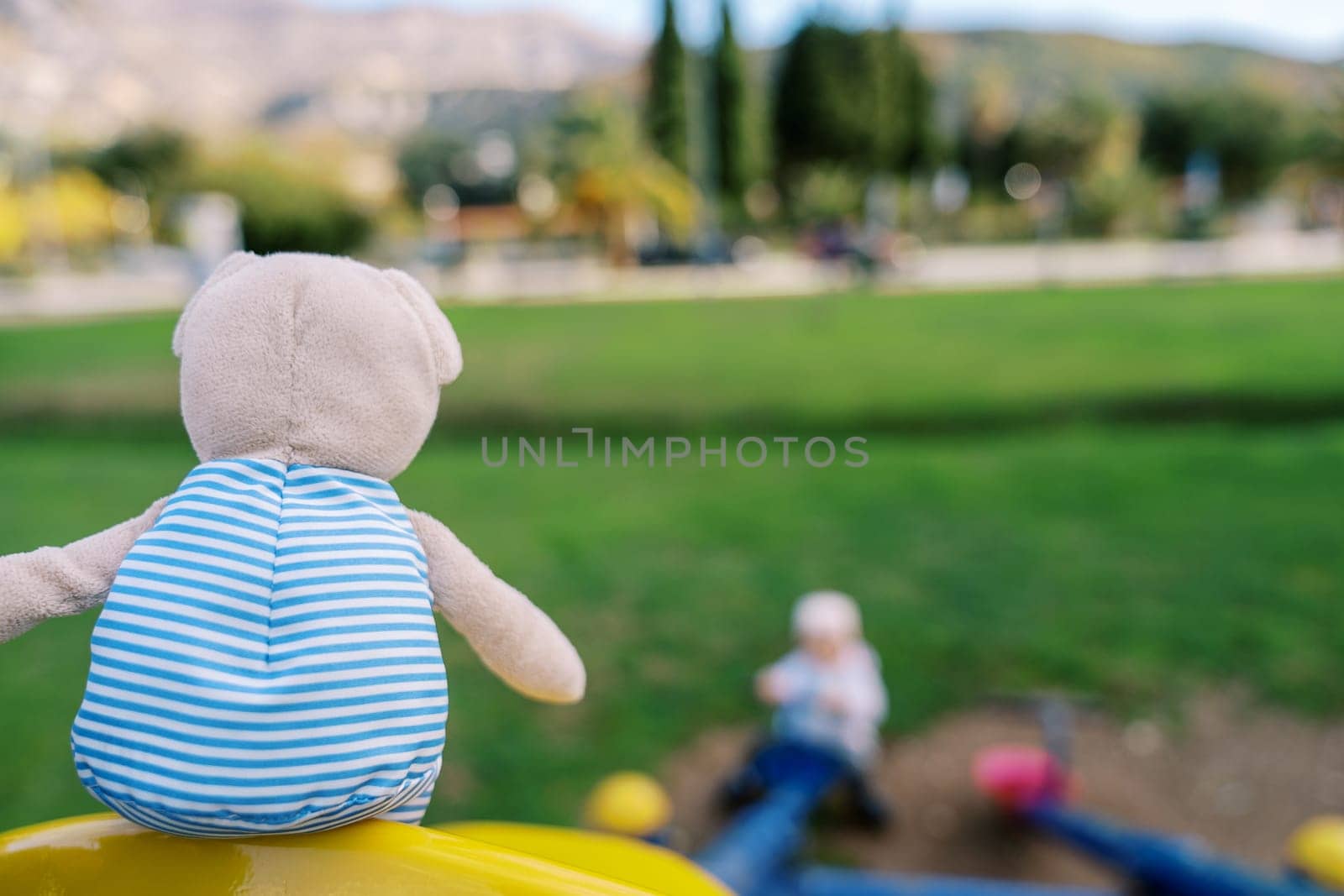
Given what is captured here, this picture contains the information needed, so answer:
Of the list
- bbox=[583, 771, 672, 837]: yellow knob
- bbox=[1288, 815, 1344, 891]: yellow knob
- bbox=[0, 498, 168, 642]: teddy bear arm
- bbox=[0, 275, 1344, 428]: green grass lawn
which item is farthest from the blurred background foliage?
bbox=[0, 498, 168, 642]: teddy bear arm

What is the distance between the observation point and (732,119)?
132 feet

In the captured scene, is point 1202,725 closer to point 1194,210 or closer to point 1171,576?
point 1171,576

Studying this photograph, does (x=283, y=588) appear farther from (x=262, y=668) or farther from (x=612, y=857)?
(x=612, y=857)

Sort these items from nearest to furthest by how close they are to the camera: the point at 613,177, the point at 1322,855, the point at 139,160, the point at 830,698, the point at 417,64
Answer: the point at 1322,855
the point at 830,698
the point at 613,177
the point at 139,160
the point at 417,64

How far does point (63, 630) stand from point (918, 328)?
32.1 feet

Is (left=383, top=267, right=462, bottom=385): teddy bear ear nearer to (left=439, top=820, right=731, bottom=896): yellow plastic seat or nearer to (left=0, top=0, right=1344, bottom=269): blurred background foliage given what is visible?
(left=439, top=820, right=731, bottom=896): yellow plastic seat

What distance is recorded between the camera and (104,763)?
0.85m

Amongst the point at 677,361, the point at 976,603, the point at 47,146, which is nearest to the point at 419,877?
the point at 976,603

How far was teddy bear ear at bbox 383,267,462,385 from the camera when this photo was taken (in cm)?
101

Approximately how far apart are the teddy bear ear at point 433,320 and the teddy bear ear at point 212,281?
144mm

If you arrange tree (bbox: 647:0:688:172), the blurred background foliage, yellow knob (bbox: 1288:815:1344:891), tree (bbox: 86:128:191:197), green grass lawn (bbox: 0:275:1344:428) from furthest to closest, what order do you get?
tree (bbox: 86:128:191:197) < tree (bbox: 647:0:688:172) < the blurred background foliage < green grass lawn (bbox: 0:275:1344:428) < yellow knob (bbox: 1288:815:1344:891)

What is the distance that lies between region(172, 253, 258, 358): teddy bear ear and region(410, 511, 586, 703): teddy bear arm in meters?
0.28

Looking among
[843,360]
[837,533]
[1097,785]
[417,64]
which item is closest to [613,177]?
[843,360]

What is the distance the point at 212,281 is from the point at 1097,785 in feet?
9.16
